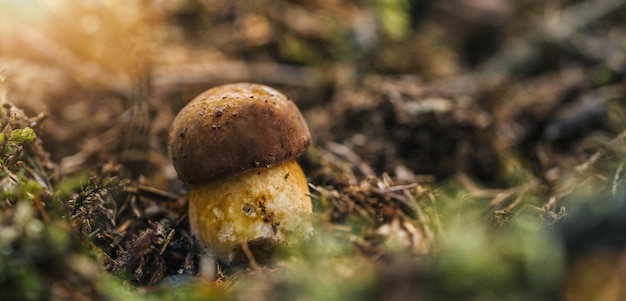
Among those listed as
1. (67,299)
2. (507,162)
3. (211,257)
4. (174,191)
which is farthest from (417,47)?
(67,299)

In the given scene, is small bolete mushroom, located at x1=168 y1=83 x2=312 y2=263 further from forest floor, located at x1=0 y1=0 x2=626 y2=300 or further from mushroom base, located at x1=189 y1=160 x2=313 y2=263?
forest floor, located at x1=0 y1=0 x2=626 y2=300

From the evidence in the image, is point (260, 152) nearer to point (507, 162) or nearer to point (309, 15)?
point (507, 162)

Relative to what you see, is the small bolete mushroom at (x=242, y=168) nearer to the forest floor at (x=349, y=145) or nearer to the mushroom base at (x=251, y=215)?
the mushroom base at (x=251, y=215)

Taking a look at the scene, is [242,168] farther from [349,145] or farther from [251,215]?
[349,145]

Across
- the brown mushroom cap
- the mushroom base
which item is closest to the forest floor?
the mushroom base

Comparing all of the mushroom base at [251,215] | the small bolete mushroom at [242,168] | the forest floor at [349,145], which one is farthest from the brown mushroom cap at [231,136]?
the forest floor at [349,145]

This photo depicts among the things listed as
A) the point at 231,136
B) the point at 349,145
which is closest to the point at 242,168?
the point at 231,136
